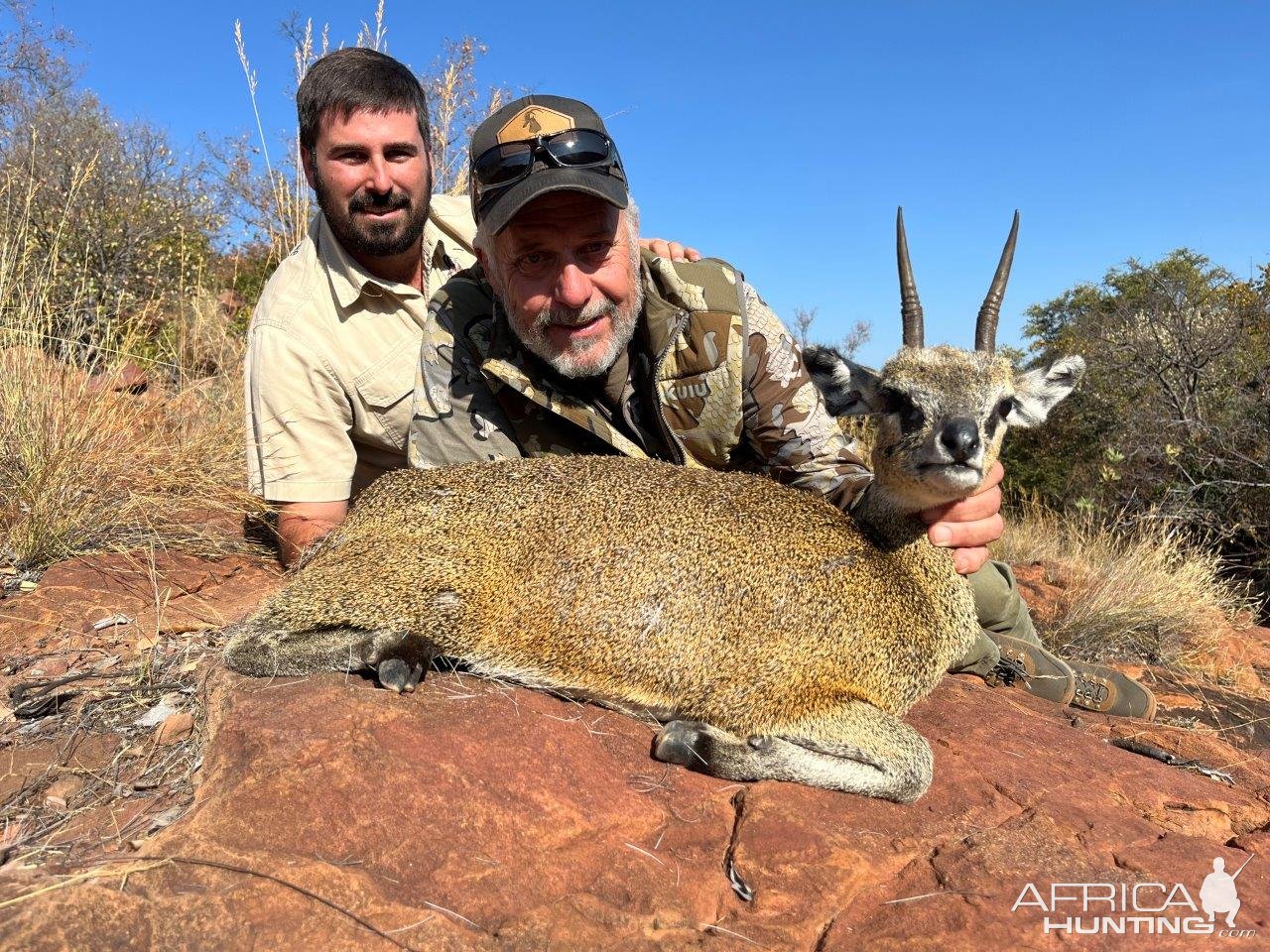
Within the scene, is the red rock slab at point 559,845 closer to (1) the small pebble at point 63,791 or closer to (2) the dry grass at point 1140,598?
(1) the small pebble at point 63,791

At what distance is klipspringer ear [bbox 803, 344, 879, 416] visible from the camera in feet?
15.0

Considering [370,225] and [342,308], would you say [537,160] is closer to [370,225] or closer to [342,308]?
[370,225]

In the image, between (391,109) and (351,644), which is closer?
(351,644)

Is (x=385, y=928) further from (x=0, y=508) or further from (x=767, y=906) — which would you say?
(x=0, y=508)

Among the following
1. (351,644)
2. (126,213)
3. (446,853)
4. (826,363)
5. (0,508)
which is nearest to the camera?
(446,853)

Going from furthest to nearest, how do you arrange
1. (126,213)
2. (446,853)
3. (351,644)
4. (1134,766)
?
(126,213) < (1134,766) < (351,644) < (446,853)

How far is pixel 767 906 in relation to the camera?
9.29ft

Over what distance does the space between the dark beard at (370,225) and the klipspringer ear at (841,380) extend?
123 inches

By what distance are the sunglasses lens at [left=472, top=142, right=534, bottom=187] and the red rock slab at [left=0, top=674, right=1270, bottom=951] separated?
2.79m

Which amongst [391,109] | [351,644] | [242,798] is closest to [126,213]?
[391,109]

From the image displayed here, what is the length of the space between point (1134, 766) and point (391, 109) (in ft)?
20.0

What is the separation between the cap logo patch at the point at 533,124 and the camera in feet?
15.9

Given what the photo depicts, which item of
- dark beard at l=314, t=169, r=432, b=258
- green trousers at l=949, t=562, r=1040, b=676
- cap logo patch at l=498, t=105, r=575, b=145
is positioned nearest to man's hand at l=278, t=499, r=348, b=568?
dark beard at l=314, t=169, r=432, b=258

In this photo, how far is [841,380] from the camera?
463 centimetres
